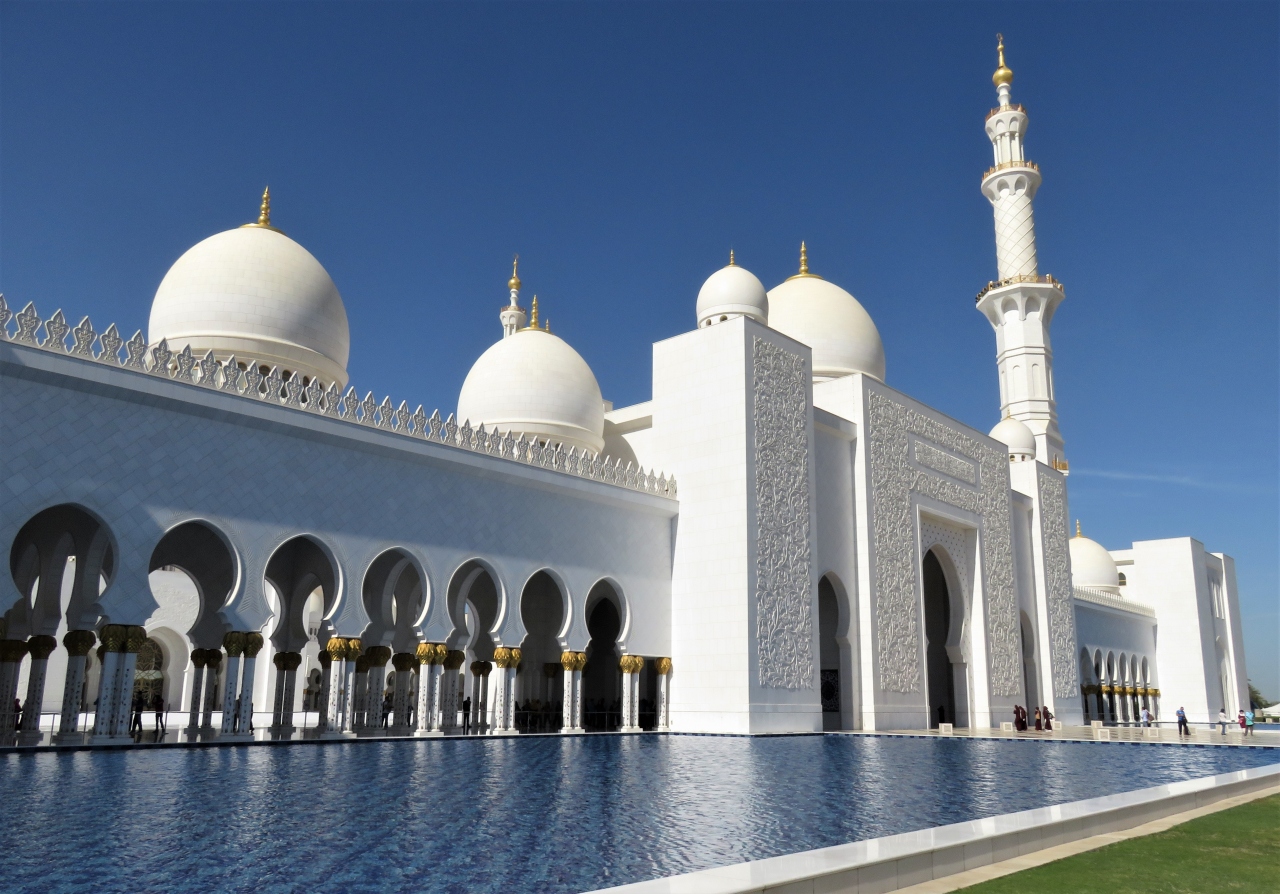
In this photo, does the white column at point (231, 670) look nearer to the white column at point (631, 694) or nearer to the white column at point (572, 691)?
the white column at point (572, 691)

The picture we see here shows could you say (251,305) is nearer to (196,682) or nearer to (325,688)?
(196,682)

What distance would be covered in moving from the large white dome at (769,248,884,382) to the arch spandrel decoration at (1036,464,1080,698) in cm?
502

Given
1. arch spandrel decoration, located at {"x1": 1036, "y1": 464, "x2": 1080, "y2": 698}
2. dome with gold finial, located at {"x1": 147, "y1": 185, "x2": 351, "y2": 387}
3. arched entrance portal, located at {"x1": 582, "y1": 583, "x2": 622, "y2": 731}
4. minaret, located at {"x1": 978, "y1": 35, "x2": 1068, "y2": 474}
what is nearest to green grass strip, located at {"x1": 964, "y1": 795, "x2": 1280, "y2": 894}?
dome with gold finial, located at {"x1": 147, "y1": 185, "x2": 351, "y2": 387}

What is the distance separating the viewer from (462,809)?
483 centimetres

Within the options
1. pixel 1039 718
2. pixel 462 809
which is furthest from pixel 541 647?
pixel 462 809

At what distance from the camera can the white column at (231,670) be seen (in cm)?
859

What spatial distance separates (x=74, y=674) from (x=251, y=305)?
4379 millimetres

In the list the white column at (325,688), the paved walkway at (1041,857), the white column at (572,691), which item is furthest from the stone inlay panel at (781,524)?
the paved walkway at (1041,857)

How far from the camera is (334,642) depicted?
921 cm

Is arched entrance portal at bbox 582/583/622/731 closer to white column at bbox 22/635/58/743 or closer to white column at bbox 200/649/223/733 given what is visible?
white column at bbox 200/649/223/733

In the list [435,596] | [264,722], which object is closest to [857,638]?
[435,596]

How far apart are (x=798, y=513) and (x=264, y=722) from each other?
8.67 metres

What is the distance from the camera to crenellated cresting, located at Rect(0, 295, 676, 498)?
7676 millimetres

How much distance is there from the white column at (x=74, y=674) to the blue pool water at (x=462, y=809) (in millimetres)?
1126
